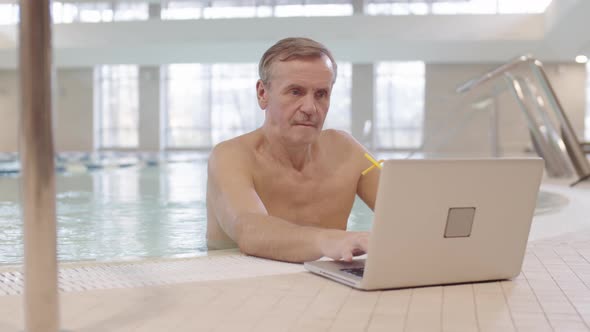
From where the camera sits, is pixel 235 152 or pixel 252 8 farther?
pixel 252 8

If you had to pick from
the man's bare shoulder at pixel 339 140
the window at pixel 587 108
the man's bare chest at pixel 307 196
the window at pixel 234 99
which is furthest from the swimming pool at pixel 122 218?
the window at pixel 587 108

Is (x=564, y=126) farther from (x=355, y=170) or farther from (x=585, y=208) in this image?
(x=355, y=170)

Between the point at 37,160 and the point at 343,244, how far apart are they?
3.52 feet

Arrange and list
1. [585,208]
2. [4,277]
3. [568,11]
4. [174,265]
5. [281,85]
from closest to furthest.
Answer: [4,277]
[174,265]
[281,85]
[585,208]
[568,11]

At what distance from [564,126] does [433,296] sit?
14.6 feet

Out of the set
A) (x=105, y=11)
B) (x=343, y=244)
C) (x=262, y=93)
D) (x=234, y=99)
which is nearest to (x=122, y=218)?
(x=262, y=93)

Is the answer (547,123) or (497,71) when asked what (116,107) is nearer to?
(497,71)

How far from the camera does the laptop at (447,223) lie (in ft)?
5.33

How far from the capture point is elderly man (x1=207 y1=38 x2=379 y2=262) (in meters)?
2.27

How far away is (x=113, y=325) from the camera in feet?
4.54

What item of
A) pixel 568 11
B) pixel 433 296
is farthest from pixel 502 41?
pixel 433 296

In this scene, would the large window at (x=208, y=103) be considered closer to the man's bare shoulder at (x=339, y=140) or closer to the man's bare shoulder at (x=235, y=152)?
the man's bare shoulder at (x=339, y=140)

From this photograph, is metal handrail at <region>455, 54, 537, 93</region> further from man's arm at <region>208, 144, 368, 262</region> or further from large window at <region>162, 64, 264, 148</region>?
large window at <region>162, 64, 264, 148</region>

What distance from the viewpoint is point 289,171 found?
9.18ft
